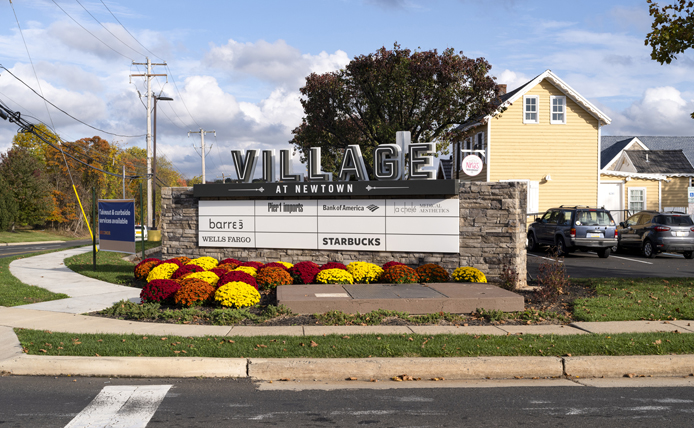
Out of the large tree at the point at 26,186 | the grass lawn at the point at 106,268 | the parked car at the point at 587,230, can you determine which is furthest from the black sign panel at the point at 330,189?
the large tree at the point at 26,186

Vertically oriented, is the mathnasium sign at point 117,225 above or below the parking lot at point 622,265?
above

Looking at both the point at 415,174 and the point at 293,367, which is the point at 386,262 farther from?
the point at 293,367

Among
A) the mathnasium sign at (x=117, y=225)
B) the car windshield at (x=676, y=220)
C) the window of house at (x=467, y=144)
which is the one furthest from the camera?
the window of house at (x=467, y=144)

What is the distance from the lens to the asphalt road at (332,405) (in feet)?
16.7

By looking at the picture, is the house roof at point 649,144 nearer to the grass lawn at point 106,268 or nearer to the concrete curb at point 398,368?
the grass lawn at point 106,268

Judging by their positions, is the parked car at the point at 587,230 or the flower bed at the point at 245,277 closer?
the flower bed at the point at 245,277

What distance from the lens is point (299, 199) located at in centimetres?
1474

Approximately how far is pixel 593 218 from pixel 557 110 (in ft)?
36.3

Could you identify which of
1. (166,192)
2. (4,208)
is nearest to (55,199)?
(4,208)

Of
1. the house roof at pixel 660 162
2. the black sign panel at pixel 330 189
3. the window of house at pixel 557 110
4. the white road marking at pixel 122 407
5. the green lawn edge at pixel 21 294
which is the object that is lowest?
the white road marking at pixel 122 407

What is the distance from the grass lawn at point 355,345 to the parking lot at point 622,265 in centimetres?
698

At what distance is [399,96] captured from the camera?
2436 cm

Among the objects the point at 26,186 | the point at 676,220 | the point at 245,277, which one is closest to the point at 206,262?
the point at 245,277

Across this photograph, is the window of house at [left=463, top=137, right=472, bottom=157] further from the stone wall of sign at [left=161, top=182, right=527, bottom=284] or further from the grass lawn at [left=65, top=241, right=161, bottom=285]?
the grass lawn at [left=65, top=241, right=161, bottom=285]
